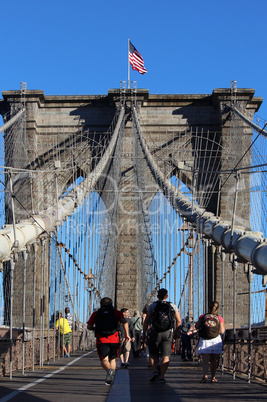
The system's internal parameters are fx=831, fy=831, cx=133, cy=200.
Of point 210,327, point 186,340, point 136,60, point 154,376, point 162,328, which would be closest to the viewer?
point 162,328

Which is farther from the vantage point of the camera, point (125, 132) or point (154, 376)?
point (125, 132)

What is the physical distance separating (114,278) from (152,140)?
5.21 meters

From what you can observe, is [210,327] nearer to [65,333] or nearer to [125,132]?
[65,333]

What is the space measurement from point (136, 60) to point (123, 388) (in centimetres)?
2583

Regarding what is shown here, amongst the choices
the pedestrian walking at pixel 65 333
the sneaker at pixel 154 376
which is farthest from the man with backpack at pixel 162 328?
the pedestrian walking at pixel 65 333

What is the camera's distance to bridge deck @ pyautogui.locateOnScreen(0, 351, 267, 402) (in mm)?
7008

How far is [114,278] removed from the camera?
3017cm

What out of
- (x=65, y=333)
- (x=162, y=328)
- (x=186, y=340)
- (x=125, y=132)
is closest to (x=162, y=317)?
(x=162, y=328)

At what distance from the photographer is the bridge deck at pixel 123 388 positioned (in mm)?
7008

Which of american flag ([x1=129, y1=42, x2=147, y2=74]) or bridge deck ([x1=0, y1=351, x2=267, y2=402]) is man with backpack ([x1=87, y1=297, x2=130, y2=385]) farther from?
american flag ([x1=129, y1=42, x2=147, y2=74])

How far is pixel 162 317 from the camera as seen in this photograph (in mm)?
8211

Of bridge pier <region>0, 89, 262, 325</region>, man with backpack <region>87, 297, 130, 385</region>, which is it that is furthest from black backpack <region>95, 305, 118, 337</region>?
bridge pier <region>0, 89, 262, 325</region>

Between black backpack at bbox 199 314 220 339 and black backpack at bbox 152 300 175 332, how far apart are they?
2.43 feet

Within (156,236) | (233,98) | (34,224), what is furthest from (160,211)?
(34,224)
